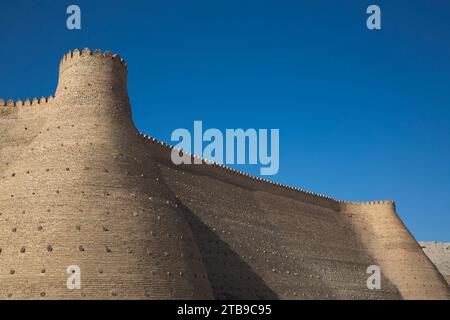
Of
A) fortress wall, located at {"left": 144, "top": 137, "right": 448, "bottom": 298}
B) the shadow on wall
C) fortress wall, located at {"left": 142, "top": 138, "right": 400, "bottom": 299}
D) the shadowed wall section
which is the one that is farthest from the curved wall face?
fortress wall, located at {"left": 144, "top": 137, "right": 448, "bottom": 298}

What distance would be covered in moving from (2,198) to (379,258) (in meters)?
26.8

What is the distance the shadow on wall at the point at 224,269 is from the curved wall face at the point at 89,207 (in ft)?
13.4

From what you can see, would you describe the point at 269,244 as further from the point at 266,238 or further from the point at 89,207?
→ the point at 89,207

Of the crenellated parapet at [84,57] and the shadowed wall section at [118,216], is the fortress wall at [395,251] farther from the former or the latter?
the crenellated parapet at [84,57]

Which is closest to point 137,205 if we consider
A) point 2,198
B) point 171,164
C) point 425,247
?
point 2,198

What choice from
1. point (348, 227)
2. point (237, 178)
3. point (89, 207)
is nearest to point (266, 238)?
point (237, 178)

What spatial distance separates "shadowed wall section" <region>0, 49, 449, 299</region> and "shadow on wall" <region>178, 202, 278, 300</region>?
0.06m

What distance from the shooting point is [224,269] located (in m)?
23.2

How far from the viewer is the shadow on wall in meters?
22.3

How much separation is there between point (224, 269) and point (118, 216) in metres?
7.70

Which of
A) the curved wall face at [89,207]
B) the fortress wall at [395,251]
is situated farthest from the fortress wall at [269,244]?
the curved wall face at [89,207]

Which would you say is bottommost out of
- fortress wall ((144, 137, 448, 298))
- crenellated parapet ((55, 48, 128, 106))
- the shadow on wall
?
the shadow on wall

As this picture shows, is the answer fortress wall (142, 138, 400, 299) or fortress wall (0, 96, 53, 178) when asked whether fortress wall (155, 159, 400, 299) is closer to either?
fortress wall (142, 138, 400, 299)
